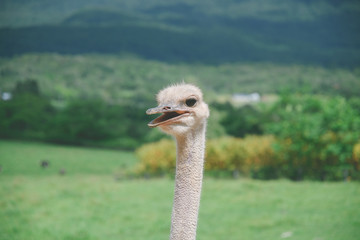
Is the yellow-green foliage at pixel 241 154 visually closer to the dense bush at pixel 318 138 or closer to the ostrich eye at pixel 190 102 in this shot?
the dense bush at pixel 318 138

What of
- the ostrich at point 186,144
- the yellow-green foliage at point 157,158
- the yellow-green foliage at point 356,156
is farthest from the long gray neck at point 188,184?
the yellow-green foliage at point 157,158

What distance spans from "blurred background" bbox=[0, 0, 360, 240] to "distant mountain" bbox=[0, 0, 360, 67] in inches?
4.6

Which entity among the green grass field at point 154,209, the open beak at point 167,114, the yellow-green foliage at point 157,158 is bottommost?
the green grass field at point 154,209

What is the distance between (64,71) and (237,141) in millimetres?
9340

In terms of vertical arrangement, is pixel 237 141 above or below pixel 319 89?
below

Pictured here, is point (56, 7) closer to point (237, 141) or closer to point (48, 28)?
point (48, 28)

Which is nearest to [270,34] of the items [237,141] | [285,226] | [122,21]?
[122,21]

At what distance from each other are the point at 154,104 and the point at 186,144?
15518 millimetres

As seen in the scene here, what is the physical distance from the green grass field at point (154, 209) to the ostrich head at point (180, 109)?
17.3 ft

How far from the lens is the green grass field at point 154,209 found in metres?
7.67

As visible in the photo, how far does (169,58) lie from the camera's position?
30938 millimetres

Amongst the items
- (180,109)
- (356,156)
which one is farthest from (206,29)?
(180,109)

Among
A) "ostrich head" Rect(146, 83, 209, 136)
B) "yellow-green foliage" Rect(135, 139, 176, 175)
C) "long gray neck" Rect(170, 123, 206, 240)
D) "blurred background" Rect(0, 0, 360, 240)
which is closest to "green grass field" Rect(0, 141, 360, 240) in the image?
"blurred background" Rect(0, 0, 360, 240)

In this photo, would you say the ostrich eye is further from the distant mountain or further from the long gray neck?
the distant mountain
